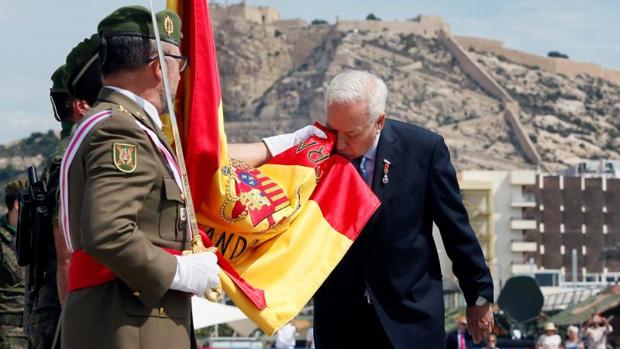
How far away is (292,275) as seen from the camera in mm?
5754

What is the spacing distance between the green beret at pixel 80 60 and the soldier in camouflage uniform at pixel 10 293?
3058 millimetres

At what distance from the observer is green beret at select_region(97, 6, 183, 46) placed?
15.1 feet

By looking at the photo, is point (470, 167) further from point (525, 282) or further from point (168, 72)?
point (168, 72)

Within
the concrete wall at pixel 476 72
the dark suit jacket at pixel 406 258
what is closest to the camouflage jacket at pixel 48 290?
the dark suit jacket at pixel 406 258

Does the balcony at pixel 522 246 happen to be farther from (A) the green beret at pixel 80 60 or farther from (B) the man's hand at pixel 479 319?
(A) the green beret at pixel 80 60

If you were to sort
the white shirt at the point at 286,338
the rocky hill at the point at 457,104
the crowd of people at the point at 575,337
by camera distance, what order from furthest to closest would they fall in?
the rocky hill at the point at 457,104, the white shirt at the point at 286,338, the crowd of people at the point at 575,337

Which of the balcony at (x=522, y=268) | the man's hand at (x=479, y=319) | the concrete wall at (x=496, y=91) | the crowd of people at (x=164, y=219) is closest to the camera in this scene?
the crowd of people at (x=164, y=219)

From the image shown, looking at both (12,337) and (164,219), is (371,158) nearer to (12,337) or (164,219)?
(164,219)

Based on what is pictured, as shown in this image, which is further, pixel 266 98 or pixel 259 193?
pixel 266 98

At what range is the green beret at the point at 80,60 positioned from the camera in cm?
550

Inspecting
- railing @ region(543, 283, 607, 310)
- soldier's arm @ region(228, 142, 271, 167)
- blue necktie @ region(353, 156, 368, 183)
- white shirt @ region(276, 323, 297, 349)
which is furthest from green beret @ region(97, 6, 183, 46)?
railing @ region(543, 283, 607, 310)

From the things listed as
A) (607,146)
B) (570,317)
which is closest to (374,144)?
(570,317)

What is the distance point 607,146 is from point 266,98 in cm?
4646

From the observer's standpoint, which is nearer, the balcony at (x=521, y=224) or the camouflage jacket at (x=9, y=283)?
the camouflage jacket at (x=9, y=283)
